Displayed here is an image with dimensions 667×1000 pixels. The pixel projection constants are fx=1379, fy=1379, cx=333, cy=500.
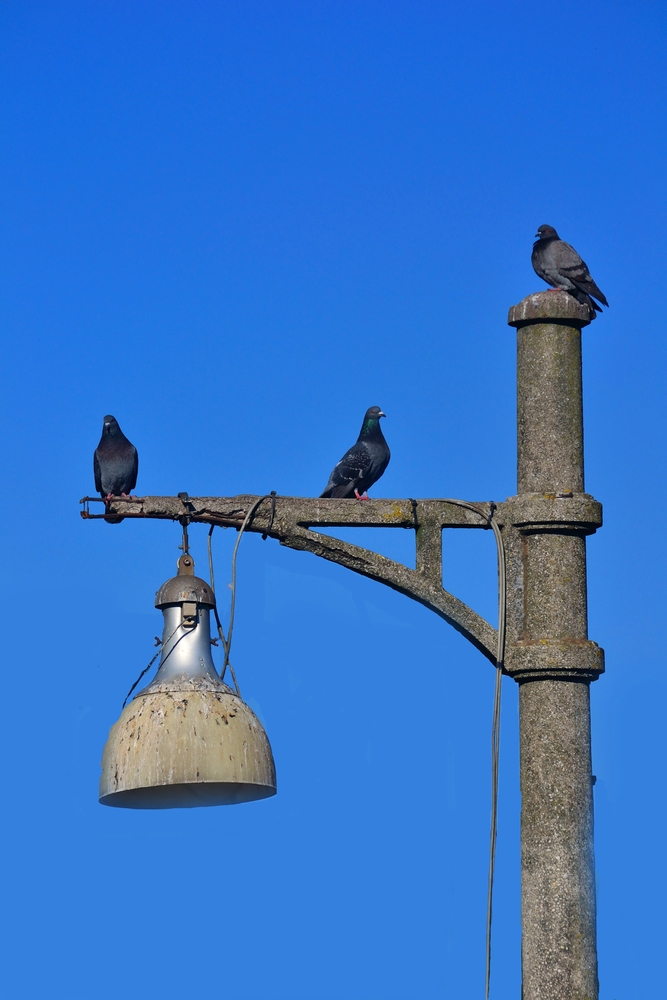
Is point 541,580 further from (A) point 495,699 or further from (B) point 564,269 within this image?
(B) point 564,269

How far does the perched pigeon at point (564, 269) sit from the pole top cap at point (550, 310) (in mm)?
559

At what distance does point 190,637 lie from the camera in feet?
13.1

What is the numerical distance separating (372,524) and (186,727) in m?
0.98

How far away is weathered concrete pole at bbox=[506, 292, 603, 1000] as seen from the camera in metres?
3.98

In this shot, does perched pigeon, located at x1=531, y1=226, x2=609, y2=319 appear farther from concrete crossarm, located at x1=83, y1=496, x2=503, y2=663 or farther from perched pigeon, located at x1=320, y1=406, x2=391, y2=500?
perched pigeon, located at x1=320, y1=406, x2=391, y2=500

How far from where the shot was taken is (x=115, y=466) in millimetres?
9883

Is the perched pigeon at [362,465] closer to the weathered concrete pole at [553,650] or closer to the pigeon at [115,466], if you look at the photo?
the weathered concrete pole at [553,650]

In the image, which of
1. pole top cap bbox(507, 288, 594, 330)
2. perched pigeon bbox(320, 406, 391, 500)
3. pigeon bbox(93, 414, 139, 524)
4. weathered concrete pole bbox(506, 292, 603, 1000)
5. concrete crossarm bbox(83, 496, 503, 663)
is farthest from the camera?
pigeon bbox(93, 414, 139, 524)

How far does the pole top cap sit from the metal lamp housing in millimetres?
1355

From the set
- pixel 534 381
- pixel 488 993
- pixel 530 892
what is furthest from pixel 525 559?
pixel 488 993

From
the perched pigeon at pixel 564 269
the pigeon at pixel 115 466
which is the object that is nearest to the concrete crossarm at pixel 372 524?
the perched pigeon at pixel 564 269

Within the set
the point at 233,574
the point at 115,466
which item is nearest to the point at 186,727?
the point at 233,574

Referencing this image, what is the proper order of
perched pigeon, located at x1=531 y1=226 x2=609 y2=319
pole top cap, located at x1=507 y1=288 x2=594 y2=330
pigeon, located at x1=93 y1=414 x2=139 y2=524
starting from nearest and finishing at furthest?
1. pole top cap, located at x1=507 y1=288 x2=594 y2=330
2. perched pigeon, located at x1=531 y1=226 x2=609 y2=319
3. pigeon, located at x1=93 y1=414 x2=139 y2=524

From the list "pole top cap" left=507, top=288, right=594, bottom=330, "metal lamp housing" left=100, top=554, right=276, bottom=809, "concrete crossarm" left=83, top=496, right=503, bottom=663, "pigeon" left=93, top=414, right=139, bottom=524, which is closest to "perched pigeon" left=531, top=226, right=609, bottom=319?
"pole top cap" left=507, top=288, right=594, bottom=330
